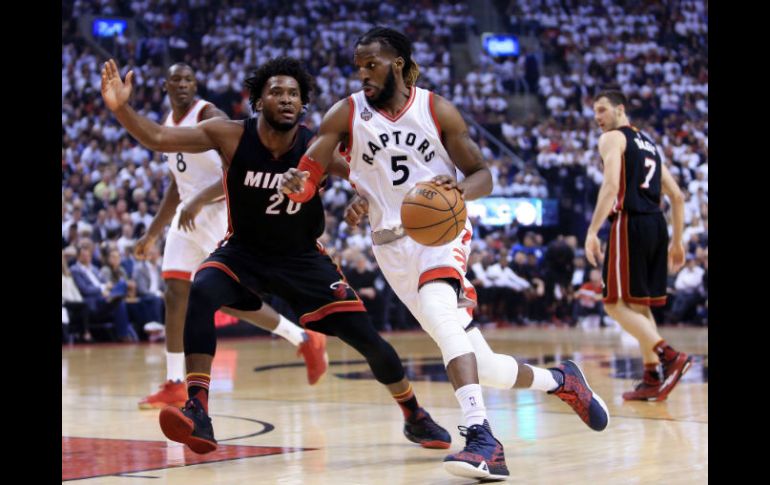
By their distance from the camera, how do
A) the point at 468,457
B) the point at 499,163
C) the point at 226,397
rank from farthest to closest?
the point at 499,163 < the point at 226,397 < the point at 468,457

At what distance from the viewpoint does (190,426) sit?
4.90 m

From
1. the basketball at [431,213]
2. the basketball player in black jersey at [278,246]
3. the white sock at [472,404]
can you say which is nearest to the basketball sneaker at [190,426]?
the basketball player in black jersey at [278,246]

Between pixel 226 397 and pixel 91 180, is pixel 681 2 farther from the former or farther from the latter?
pixel 226 397

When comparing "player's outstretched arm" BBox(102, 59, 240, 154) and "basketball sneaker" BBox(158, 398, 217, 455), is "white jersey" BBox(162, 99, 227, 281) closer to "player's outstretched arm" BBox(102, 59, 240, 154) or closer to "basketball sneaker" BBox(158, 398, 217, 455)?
"player's outstretched arm" BBox(102, 59, 240, 154)

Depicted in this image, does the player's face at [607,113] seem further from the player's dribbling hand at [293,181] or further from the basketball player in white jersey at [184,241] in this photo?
the player's dribbling hand at [293,181]

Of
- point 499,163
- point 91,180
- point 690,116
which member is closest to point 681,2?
point 690,116

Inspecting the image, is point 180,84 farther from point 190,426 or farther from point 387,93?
point 190,426

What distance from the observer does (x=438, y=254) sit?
504 centimetres

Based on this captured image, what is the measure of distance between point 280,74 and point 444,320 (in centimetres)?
169

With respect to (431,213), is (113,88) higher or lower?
higher

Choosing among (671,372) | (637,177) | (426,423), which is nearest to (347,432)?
(426,423)

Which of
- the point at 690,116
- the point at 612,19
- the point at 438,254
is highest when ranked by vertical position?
the point at 612,19
